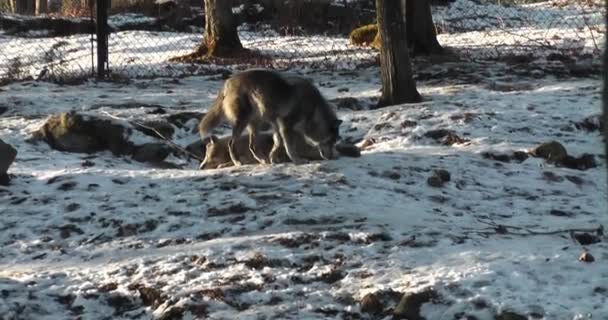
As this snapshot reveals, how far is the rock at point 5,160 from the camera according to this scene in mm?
8531

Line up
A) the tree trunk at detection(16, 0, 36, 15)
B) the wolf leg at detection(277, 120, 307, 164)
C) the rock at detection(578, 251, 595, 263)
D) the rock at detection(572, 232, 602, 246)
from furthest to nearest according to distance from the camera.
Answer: the tree trunk at detection(16, 0, 36, 15)
the wolf leg at detection(277, 120, 307, 164)
the rock at detection(572, 232, 602, 246)
the rock at detection(578, 251, 595, 263)

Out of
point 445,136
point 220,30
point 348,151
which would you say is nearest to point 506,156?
point 445,136

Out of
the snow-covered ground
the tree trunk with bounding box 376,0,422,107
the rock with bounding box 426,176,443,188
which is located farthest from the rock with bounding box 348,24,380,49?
the rock with bounding box 426,176,443,188

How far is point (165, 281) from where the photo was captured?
6.06 meters

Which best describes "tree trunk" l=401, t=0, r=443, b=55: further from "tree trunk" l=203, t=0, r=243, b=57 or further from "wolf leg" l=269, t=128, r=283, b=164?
"wolf leg" l=269, t=128, r=283, b=164

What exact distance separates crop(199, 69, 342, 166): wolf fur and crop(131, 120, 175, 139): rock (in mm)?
1601

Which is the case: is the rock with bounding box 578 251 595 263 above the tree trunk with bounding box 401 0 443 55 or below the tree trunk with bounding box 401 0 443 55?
below

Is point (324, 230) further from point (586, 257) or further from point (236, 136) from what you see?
point (236, 136)

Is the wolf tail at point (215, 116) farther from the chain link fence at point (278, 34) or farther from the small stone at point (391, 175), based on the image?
the chain link fence at point (278, 34)

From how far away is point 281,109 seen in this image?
9.15 metres

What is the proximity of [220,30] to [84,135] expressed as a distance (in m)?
9.37

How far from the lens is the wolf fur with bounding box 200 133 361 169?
950 cm

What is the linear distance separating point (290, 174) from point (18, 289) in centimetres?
314

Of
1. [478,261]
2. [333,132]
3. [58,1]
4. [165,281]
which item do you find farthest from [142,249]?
[58,1]
